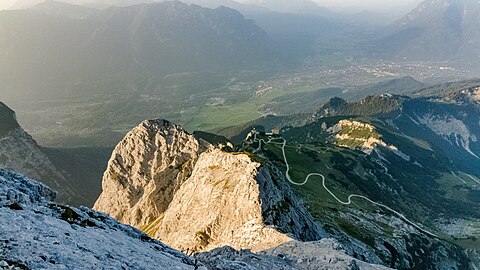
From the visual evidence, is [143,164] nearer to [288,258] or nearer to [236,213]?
[236,213]

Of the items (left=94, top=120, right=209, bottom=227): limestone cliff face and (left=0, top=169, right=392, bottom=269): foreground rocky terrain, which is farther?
(left=94, top=120, right=209, bottom=227): limestone cliff face

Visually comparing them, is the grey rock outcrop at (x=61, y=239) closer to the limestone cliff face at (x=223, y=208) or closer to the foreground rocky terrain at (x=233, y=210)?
the foreground rocky terrain at (x=233, y=210)

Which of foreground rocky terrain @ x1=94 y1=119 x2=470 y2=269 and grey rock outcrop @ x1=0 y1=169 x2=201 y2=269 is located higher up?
grey rock outcrop @ x1=0 y1=169 x2=201 y2=269

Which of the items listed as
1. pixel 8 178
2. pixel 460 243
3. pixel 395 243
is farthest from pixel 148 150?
pixel 460 243

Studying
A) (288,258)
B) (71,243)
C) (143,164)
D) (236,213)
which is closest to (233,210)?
(236,213)

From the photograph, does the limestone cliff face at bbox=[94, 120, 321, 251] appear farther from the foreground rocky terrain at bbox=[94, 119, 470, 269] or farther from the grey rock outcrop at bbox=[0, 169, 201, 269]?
the grey rock outcrop at bbox=[0, 169, 201, 269]

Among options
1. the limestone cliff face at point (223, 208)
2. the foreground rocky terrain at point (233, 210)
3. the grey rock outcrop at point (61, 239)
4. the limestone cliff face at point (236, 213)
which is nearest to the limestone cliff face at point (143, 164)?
the foreground rocky terrain at point (233, 210)

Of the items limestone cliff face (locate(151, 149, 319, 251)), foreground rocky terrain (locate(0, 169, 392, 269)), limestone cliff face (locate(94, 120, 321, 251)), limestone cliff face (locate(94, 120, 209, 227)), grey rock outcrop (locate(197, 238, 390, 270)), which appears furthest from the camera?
limestone cliff face (locate(94, 120, 209, 227))

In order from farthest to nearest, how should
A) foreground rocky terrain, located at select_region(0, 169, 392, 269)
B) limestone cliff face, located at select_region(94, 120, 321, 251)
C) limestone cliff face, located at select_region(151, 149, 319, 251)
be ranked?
limestone cliff face, located at select_region(94, 120, 321, 251) → limestone cliff face, located at select_region(151, 149, 319, 251) → foreground rocky terrain, located at select_region(0, 169, 392, 269)

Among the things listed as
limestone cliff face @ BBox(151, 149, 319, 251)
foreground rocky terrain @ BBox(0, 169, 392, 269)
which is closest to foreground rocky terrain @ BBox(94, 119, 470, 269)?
limestone cliff face @ BBox(151, 149, 319, 251)
